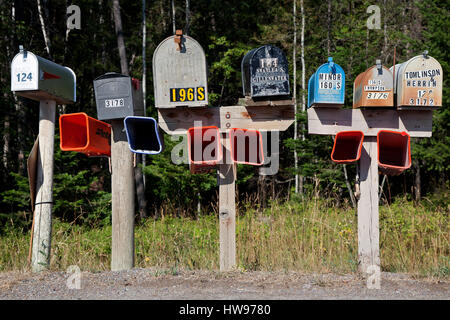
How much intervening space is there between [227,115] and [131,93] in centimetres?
78

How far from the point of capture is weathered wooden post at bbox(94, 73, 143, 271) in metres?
3.68

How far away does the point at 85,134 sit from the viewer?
394cm

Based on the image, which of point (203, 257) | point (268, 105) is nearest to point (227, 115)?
point (268, 105)

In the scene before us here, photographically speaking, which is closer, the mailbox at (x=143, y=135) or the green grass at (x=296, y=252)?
the mailbox at (x=143, y=135)

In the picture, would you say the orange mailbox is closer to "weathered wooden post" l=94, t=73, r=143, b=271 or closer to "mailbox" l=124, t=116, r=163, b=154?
"weathered wooden post" l=94, t=73, r=143, b=271

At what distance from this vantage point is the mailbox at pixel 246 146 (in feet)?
11.9

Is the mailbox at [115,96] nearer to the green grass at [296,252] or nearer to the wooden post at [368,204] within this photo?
the green grass at [296,252]

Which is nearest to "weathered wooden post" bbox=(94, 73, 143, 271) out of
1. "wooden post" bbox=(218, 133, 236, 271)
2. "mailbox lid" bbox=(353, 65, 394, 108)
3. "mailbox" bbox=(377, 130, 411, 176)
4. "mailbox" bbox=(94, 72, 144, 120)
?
"mailbox" bbox=(94, 72, 144, 120)

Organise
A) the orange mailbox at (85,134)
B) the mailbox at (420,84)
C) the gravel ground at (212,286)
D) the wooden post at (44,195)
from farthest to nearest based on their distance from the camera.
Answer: the wooden post at (44,195) → the orange mailbox at (85,134) → the mailbox at (420,84) → the gravel ground at (212,286)

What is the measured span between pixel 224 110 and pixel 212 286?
1432 mm

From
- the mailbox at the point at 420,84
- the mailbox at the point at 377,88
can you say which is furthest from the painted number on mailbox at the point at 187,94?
the mailbox at the point at 420,84

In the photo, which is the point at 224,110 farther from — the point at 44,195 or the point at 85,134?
the point at 44,195

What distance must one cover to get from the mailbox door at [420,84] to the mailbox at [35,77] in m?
2.77

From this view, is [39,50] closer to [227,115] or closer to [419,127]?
[227,115]
